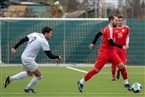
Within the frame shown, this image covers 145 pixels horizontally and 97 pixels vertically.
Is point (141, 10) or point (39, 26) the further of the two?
point (141, 10)

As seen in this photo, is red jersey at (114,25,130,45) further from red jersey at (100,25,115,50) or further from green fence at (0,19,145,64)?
green fence at (0,19,145,64)

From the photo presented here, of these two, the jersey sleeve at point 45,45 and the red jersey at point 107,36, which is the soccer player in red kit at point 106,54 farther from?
the jersey sleeve at point 45,45

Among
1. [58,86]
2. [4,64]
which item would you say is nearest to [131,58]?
[4,64]

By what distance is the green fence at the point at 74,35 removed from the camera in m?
32.3

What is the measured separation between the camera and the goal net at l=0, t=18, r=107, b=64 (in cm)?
3225

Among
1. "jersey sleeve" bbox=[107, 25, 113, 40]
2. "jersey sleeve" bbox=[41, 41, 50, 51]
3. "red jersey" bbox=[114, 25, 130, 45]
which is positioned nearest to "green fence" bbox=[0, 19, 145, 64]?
"red jersey" bbox=[114, 25, 130, 45]

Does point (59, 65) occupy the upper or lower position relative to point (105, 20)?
lower

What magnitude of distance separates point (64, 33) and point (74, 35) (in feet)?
1.91

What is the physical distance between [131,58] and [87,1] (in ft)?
59.2

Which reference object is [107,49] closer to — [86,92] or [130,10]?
[86,92]

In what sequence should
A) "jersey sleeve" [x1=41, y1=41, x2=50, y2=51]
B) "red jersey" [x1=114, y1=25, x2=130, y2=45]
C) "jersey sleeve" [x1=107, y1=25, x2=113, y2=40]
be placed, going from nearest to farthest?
"jersey sleeve" [x1=41, y1=41, x2=50, y2=51] → "jersey sleeve" [x1=107, y1=25, x2=113, y2=40] → "red jersey" [x1=114, y1=25, x2=130, y2=45]

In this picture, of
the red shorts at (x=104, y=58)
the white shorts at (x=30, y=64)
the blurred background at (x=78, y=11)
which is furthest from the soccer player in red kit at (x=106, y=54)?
the blurred background at (x=78, y=11)

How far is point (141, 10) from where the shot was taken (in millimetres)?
43781

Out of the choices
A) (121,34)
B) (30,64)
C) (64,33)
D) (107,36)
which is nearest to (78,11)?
(64,33)
